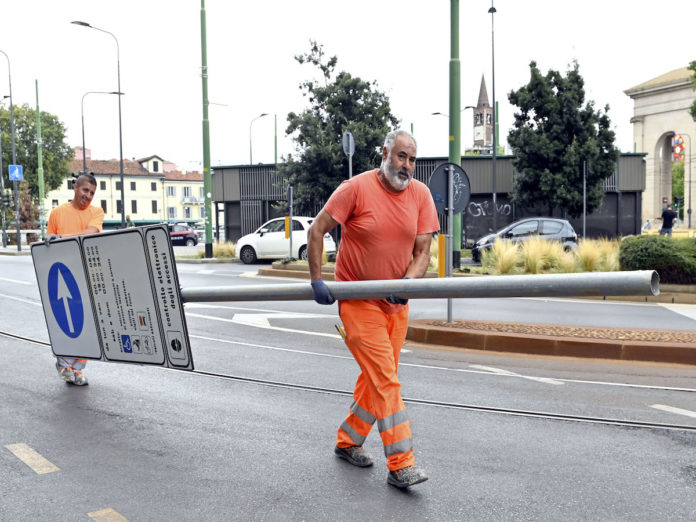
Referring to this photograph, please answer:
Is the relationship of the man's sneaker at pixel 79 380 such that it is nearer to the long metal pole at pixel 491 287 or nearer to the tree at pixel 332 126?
the long metal pole at pixel 491 287

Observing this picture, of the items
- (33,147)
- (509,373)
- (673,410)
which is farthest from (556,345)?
(33,147)

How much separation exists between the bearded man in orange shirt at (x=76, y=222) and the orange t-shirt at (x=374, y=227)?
3.13 metres

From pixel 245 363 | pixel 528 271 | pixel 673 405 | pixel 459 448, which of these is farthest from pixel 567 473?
pixel 528 271

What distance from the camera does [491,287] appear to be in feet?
11.0

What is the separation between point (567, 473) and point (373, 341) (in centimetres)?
137

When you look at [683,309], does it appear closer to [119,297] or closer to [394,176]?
[394,176]

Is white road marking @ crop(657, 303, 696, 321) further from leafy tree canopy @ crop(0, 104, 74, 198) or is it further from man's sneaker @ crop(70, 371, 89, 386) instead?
leafy tree canopy @ crop(0, 104, 74, 198)

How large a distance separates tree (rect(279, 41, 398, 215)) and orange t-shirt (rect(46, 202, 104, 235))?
2022 centimetres

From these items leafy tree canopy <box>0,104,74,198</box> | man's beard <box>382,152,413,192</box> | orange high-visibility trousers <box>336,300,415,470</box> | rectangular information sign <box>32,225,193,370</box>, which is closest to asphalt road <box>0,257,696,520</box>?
orange high-visibility trousers <box>336,300,415,470</box>

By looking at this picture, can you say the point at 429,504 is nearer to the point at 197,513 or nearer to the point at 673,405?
the point at 197,513

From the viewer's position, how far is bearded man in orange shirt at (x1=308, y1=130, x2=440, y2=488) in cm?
389

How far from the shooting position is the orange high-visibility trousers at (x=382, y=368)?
3875mm

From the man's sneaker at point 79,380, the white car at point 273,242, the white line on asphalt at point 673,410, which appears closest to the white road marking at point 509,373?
the white line on asphalt at point 673,410

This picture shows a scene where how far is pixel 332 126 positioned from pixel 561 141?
881 cm
